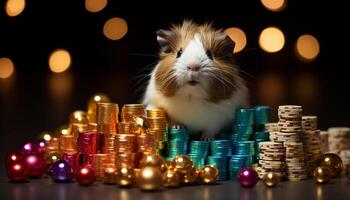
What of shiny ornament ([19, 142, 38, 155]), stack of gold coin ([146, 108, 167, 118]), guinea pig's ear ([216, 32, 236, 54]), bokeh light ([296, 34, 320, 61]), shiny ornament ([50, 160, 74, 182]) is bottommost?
shiny ornament ([50, 160, 74, 182])

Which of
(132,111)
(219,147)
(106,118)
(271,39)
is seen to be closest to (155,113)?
(132,111)

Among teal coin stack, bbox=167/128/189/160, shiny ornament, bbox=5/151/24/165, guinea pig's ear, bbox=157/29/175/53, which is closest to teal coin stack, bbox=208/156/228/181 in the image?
teal coin stack, bbox=167/128/189/160

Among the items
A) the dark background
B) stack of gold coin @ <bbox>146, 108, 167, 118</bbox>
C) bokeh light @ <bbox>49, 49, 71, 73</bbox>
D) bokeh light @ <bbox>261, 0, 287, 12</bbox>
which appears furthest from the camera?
bokeh light @ <bbox>49, 49, 71, 73</bbox>

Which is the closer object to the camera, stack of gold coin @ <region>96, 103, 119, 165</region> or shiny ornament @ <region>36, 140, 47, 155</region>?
stack of gold coin @ <region>96, 103, 119, 165</region>

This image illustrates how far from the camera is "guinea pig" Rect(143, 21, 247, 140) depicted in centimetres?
298

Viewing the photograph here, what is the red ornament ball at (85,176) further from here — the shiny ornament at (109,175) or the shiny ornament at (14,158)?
the shiny ornament at (14,158)

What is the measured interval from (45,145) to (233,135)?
0.96 meters

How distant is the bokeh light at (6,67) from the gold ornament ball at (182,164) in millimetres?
5241

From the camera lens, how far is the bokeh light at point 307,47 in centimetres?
772

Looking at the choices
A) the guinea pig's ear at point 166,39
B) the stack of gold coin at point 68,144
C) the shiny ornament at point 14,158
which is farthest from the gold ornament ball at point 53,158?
the guinea pig's ear at point 166,39

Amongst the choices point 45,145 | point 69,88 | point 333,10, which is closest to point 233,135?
point 45,145

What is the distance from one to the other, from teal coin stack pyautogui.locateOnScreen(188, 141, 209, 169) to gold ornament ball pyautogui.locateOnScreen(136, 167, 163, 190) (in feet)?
1.10

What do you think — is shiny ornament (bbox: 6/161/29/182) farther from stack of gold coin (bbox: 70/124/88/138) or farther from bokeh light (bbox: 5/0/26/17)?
bokeh light (bbox: 5/0/26/17)

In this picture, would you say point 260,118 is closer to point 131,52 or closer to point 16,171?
point 16,171
